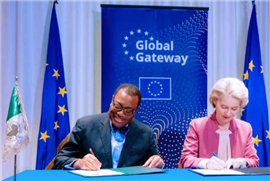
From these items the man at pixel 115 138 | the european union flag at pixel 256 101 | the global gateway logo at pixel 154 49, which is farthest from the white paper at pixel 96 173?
the european union flag at pixel 256 101

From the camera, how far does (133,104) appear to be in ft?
9.82

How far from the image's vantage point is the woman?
3160 millimetres

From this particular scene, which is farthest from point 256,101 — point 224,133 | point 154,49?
point 224,133

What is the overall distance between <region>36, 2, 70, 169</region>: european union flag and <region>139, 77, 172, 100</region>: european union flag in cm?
105

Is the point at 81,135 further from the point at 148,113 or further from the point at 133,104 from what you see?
the point at 148,113

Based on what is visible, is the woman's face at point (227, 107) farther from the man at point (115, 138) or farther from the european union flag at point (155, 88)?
the european union flag at point (155, 88)

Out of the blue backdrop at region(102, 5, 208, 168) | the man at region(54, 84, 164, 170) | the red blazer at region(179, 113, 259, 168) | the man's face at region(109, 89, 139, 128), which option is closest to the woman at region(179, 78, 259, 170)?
the red blazer at region(179, 113, 259, 168)

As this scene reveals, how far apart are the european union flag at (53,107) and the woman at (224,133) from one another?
208cm

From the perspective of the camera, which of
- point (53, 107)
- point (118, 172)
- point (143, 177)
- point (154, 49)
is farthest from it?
point (154, 49)

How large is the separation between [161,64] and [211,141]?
1.82m

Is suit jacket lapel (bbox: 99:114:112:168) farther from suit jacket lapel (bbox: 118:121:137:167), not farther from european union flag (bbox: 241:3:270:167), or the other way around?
european union flag (bbox: 241:3:270:167)

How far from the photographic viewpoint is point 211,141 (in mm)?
3244

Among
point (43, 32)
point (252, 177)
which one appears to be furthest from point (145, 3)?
point (252, 177)

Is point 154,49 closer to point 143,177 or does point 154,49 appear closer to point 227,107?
point 227,107
